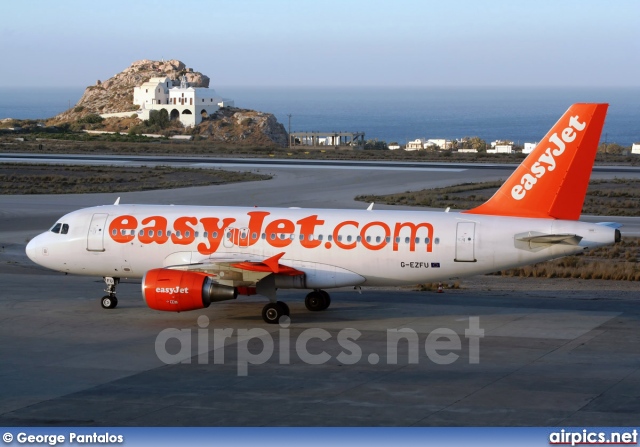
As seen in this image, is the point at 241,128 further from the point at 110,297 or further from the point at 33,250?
the point at 110,297

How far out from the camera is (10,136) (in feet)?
494

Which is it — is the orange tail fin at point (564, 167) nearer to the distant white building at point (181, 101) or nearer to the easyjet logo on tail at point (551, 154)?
the easyjet logo on tail at point (551, 154)

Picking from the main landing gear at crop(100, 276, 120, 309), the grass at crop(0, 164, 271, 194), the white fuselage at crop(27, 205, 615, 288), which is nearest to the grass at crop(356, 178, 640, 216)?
the grass at crop(0, 164, 271, 194)

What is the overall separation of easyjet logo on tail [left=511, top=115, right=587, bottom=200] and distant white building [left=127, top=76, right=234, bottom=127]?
13747 cm

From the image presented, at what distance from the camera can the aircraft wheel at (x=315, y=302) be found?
32.6 m

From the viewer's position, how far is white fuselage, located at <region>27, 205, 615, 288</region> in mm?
29938

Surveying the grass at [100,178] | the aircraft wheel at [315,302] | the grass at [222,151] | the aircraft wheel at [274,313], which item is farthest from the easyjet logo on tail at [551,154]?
the grass at [222,151]

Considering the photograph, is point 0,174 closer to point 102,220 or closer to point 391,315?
point 102,220

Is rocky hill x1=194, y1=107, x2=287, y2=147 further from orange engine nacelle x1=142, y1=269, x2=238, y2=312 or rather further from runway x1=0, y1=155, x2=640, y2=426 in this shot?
orange engine nacelle x1=142, y1=269, x2=238, y2=312

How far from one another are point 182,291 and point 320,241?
5.06 meters

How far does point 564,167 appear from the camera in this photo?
2977cm

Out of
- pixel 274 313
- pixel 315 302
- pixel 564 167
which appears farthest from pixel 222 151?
pixel 564 167

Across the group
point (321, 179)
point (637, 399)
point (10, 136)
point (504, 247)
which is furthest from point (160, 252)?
point (10, 136)

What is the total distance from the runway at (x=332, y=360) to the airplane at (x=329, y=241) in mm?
1376
